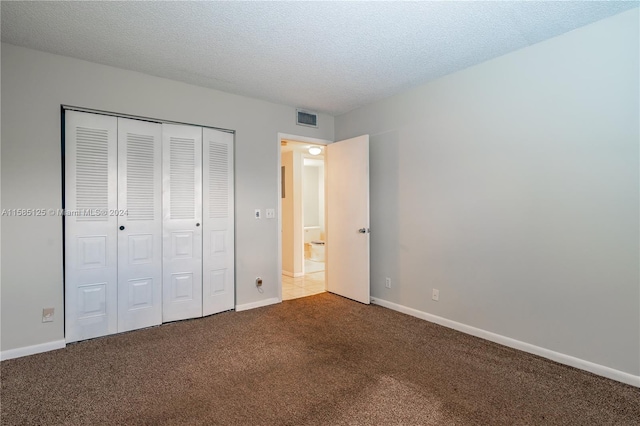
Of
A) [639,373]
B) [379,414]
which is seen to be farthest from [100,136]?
[639,373]

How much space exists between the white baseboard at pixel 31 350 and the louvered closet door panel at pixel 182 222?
866 millimetres

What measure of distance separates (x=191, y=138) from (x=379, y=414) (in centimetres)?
313

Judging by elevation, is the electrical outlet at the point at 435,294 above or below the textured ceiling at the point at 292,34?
below

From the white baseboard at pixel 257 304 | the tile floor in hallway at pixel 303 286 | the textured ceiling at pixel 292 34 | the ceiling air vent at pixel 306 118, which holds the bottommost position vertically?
the tile floor in hallway at pixel 303 286

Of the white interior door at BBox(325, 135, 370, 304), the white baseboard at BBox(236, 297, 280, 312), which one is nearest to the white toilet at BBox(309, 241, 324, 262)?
the white interior door at BBox(325, 135, 370, 304)

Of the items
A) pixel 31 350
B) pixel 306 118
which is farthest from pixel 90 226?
pixel 306 118

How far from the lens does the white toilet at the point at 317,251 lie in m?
7.19

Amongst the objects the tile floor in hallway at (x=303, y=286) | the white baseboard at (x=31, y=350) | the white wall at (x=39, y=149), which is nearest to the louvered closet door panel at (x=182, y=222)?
the white wall at (x=39, y=149)

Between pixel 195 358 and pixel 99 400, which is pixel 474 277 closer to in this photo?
pixel 195 358

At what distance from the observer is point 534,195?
2.60 metres

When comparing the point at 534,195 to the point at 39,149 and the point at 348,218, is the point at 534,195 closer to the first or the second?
the point at 348,218

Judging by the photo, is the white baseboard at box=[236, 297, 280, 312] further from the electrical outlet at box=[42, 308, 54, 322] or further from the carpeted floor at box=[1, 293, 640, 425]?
the electrical outlet at box=[42, 308, 54, 322]

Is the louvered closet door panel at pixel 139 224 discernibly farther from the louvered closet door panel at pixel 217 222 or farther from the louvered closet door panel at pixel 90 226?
the louvered closet door panel at pixel 217 222

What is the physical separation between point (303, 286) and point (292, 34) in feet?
11.8
